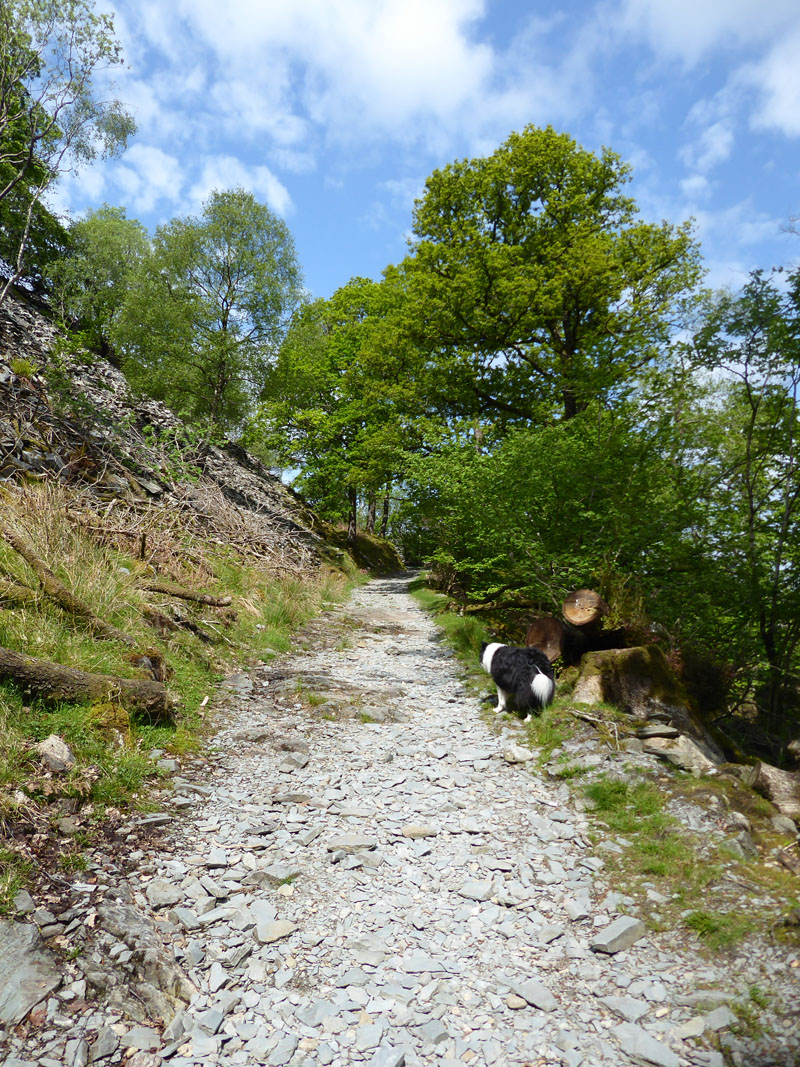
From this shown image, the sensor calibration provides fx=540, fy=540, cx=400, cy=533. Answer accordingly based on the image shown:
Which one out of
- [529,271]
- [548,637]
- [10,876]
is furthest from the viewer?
[529,271]

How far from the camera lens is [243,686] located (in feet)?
24.0

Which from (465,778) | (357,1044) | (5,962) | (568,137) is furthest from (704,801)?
(568,137)

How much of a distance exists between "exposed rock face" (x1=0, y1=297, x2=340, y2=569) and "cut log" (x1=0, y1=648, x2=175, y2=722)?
175 inches

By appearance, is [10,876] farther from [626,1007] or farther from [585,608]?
[585,608]

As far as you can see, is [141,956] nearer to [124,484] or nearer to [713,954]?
[713,954]

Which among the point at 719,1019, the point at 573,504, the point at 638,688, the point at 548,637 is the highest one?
the point at 573,504

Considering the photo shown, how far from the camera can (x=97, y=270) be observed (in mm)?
31141

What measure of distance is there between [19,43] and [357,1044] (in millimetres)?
14444

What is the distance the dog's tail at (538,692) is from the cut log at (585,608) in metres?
1.39

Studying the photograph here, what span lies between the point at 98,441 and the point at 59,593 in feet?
19.9

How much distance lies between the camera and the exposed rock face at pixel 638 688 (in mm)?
6727

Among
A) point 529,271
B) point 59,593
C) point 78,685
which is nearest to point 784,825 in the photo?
point 78,685

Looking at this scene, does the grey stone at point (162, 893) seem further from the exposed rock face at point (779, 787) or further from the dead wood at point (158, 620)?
the exposed rock face at point (779, 787)

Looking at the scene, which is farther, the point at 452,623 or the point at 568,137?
the point at 568,137
